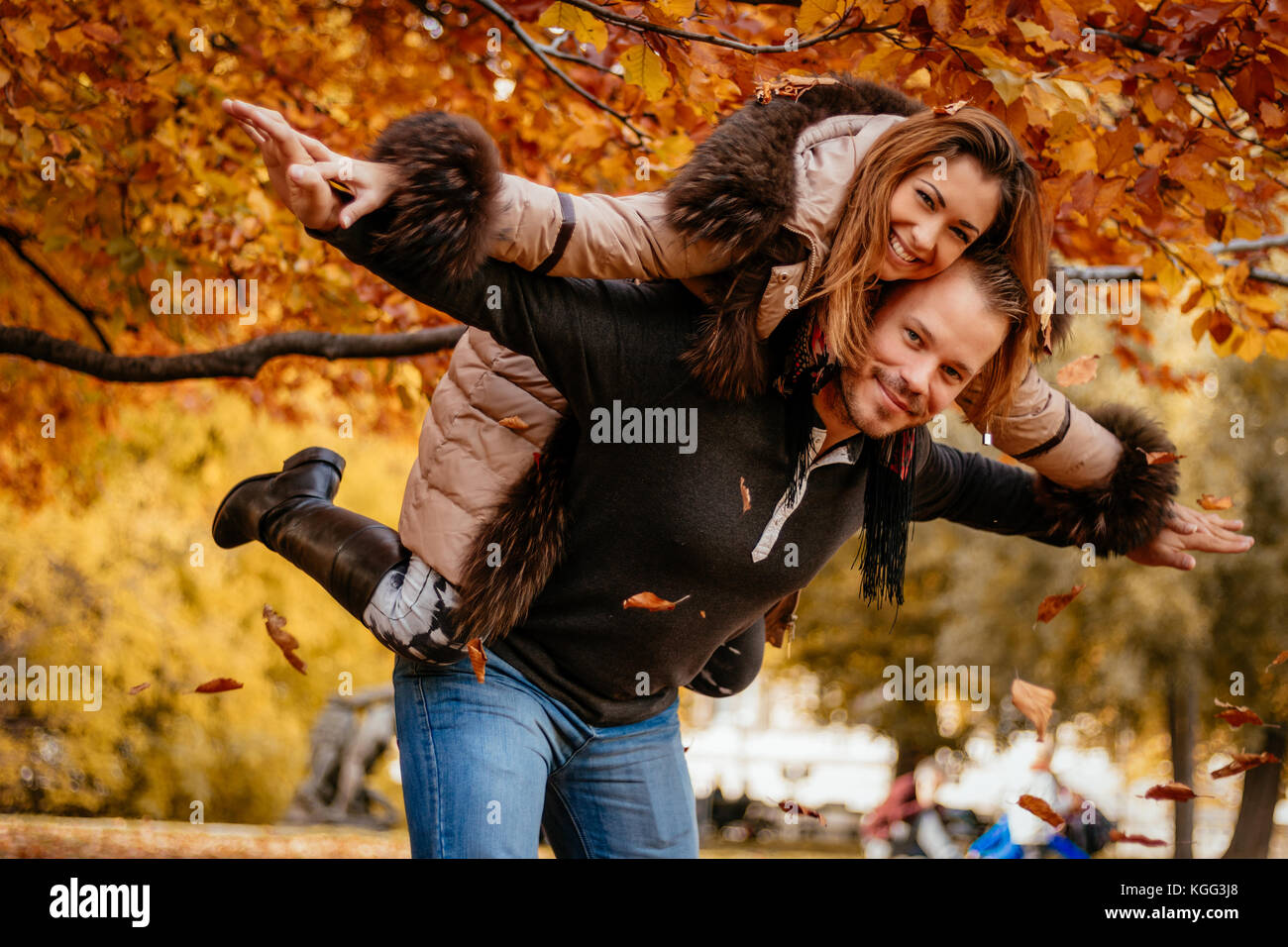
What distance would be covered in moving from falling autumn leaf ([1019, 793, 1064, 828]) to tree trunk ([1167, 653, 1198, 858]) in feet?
34.4

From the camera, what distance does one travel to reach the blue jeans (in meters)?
2.31

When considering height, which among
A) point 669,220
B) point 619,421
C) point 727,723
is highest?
point 669,220

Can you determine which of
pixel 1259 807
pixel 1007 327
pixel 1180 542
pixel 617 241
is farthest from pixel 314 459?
pixel 1259 807

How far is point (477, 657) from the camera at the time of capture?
93.7 inches

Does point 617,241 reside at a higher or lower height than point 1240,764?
higher

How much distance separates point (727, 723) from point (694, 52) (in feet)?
75.6

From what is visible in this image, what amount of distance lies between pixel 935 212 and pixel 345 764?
13766 millimetres

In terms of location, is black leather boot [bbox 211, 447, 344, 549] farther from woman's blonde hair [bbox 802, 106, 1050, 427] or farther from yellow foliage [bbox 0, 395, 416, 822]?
yellow foliage [bbox 0, 395, 416, 822]

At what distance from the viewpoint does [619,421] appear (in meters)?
2.27

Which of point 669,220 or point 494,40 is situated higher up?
point 494,40

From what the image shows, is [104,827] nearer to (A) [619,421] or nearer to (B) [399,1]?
(B) [399,1]

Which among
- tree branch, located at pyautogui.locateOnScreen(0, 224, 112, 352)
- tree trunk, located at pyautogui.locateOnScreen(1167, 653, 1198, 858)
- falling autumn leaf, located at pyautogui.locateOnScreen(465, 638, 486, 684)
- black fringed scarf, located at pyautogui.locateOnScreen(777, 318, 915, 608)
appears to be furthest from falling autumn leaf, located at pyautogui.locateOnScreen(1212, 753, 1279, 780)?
tree trunk, located at pyautogui.locateOnScreen(1167, 653, 1198, 858)

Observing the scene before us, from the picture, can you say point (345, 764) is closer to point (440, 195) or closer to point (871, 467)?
point (871, 467)
